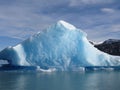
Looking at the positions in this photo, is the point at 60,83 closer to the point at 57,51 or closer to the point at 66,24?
the point at 57,51

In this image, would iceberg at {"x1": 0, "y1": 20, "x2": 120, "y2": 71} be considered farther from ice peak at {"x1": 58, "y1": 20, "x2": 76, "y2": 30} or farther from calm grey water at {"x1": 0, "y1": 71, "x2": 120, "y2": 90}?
calm grey water at {"x1": 0, "y1": 71, "x2": 120, "y2": 90}

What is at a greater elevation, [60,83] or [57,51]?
[57,51]

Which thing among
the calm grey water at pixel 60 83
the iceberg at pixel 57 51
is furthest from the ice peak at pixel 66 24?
the calm grey water at pixel 60 83

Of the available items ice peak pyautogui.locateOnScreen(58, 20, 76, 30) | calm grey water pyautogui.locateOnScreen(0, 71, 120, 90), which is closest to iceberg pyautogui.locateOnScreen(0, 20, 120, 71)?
ice peak pyautogui.locateOnScreen(58, 20, 76, 30)

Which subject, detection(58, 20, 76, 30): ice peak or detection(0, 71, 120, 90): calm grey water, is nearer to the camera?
detection(0, 71, 120, 90): calm grey water

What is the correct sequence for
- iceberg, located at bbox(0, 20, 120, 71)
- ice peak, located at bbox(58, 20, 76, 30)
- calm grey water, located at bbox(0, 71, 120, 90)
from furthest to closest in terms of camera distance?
ice peak, located at bbox(58, 20, 76, 30)
iceberg, located at bbox(0, 20, 120, 71)
calm grey water, located at bbox(0, 71, 120, 90)

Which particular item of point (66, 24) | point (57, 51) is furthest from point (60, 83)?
point (66, 24)

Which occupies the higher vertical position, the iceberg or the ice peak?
the ice peak

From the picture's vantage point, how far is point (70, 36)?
1522 inches

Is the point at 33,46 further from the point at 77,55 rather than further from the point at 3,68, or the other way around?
the point at 3,68

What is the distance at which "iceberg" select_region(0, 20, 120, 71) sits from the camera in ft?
122

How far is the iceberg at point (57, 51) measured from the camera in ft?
122

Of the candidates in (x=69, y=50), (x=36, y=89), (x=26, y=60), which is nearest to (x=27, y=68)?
(x=26, y=60)

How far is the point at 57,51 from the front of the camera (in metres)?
37.8
